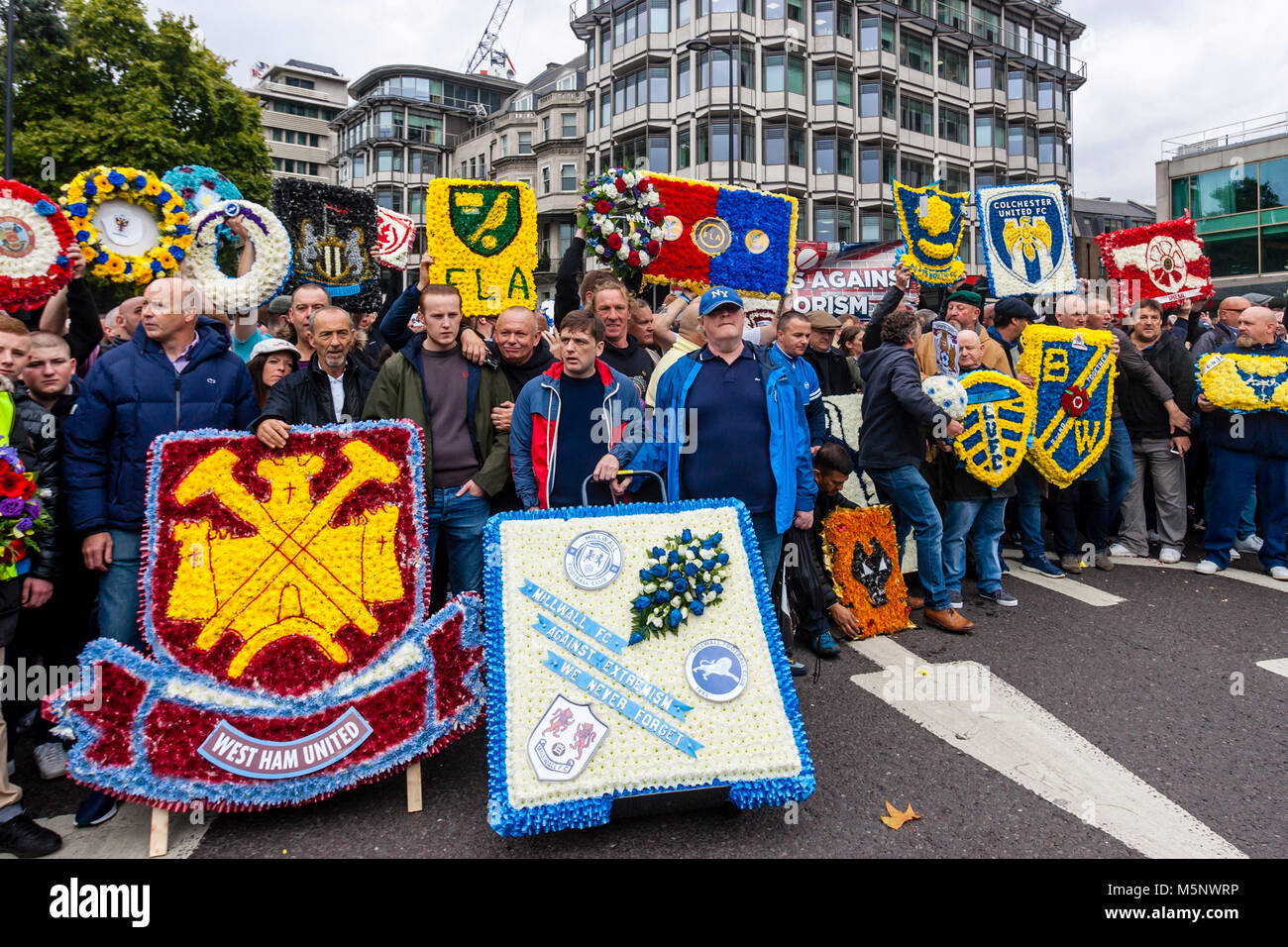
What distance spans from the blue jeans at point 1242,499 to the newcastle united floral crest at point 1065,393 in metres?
1.40

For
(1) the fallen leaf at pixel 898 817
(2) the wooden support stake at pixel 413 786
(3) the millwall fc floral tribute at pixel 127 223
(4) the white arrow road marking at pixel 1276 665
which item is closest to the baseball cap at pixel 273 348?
(3) the millwall fc floral tribute at pixel 127 223

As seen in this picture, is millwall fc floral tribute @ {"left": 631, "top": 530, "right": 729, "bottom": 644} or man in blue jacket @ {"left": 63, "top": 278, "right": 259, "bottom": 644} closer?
millwall fc floral tribute @ {"left": 631, "top": 530, "right": 729, "bottom": 644}

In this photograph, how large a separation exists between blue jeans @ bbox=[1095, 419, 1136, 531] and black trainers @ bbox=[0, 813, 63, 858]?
7.91 m

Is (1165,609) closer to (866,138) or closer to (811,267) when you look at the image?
(811,267)

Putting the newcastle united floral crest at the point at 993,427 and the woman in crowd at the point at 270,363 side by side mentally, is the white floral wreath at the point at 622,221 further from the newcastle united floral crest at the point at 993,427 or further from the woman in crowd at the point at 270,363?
the newcastle united floral crest at the point at 993,427

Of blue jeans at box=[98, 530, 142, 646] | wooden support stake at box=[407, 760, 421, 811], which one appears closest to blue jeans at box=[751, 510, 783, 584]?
wooden support stake at box=[407, 760, 421, 811]

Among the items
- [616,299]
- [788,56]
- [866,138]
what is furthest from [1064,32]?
[616,299]

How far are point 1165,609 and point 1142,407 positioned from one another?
96.0 inches

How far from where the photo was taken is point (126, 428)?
12.5 ft

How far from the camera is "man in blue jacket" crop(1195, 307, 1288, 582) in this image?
278 inches

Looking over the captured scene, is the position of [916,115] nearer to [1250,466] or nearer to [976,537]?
[1250,466]

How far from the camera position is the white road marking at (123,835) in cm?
324

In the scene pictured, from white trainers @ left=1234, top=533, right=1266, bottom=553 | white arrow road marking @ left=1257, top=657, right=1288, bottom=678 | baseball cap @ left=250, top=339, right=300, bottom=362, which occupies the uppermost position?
baseball cap @ left=250, top=339, right=300, bottom=362

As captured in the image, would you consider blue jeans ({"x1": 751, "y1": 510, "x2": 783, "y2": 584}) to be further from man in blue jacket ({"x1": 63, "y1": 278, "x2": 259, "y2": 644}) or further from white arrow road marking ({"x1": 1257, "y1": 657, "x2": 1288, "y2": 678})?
white arrow road marking ({"x1": 1257, "y1": 657, "x2": 1288, "y2": 678})
